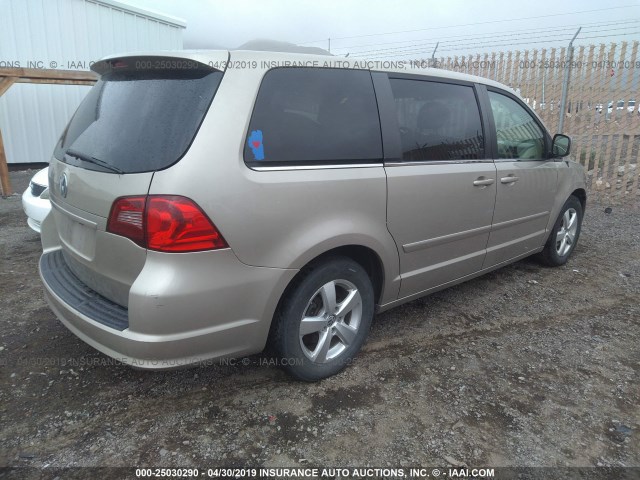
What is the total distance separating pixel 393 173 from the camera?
2.65 m

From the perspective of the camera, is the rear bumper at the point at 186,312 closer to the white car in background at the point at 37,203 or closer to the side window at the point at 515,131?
the side window at the point at 515,131

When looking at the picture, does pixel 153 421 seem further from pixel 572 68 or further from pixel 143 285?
pixel 572 68

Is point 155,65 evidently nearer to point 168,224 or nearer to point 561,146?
point 168,224

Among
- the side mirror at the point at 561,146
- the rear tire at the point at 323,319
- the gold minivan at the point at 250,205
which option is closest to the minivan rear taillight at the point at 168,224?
the gold minivan at the point at 250,205

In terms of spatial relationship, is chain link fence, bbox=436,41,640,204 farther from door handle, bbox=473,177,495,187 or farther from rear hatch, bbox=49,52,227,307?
rear hatch, bbox=49,52,227,307

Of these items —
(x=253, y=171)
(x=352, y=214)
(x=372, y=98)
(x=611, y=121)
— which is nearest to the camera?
Result: (x=253, y=171)

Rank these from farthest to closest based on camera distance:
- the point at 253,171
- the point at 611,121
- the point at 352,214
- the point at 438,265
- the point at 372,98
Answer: the point at 611,121 < the point at 438,265 < the point at 372,98 < the point at 352,214 < the point at 253,171

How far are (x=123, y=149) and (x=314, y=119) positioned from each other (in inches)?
37.8

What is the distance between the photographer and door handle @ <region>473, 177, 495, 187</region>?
3.20 m

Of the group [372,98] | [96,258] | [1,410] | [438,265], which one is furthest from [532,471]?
[1,410]

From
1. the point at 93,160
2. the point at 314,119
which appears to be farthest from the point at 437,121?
the point at 93,160

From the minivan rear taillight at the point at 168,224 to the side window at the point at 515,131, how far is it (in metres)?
2.55

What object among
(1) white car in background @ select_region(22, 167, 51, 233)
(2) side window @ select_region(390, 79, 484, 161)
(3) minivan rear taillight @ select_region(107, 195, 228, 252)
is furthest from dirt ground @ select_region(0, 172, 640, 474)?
(2) side window @ select_region(390, 79, 484, 161)

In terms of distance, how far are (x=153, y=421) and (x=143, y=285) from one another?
2.67ft
